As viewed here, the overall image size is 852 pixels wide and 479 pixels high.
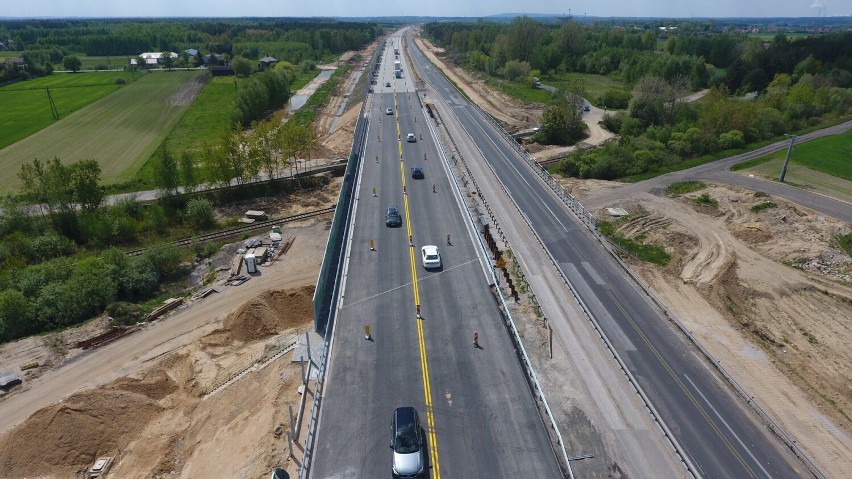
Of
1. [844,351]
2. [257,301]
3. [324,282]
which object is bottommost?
[844,351]

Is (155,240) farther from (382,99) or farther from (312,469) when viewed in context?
(382,99)

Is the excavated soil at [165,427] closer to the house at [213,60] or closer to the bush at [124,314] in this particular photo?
the bush at [124,314]

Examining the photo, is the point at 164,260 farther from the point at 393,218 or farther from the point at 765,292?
the point at 765,292

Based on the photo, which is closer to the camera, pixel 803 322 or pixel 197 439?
pixel 197 439

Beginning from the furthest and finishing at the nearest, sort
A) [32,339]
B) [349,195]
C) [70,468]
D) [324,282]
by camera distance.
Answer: [349,195] → [32,339] → [324,282] → [70,468]

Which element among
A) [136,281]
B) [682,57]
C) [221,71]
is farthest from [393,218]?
[221,71]

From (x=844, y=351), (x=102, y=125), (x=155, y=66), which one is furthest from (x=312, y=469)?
(x=155, y=66)

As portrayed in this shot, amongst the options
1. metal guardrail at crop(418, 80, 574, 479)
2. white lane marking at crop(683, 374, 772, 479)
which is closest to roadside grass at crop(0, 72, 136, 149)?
metal guardrail at crop(418, 80, 574, 479)
